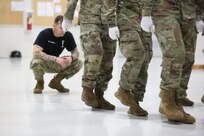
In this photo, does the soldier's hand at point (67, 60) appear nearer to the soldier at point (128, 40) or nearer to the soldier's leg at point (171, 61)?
the soldier at point (128, 40)

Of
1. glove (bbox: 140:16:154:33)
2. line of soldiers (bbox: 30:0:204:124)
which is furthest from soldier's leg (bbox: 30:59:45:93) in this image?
glove (bbox: 140:16:154:33)

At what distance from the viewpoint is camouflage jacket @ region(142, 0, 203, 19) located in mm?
3176

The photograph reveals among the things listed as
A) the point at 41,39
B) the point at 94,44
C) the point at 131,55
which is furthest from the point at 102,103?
the point at 41,39

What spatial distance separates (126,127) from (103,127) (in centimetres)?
17

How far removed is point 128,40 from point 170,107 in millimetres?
637

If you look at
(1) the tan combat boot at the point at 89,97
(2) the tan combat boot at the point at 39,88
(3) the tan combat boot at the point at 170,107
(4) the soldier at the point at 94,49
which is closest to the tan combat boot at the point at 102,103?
(4) the soldier at the point at 94,49

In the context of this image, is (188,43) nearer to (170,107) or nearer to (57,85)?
(170,107)

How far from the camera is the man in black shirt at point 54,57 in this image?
197 inches

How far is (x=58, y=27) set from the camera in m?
5.01

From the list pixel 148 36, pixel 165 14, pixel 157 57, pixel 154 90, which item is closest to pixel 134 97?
pixel 148 36

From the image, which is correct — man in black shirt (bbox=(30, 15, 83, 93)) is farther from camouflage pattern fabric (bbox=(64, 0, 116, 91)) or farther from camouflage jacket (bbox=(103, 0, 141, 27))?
camouflage jacket (bbox=(103, 0, 141, 27))

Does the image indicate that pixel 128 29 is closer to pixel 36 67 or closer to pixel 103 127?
pixel 103 127

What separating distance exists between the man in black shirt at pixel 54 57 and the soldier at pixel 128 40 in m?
1.63

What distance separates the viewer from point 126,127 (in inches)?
120
